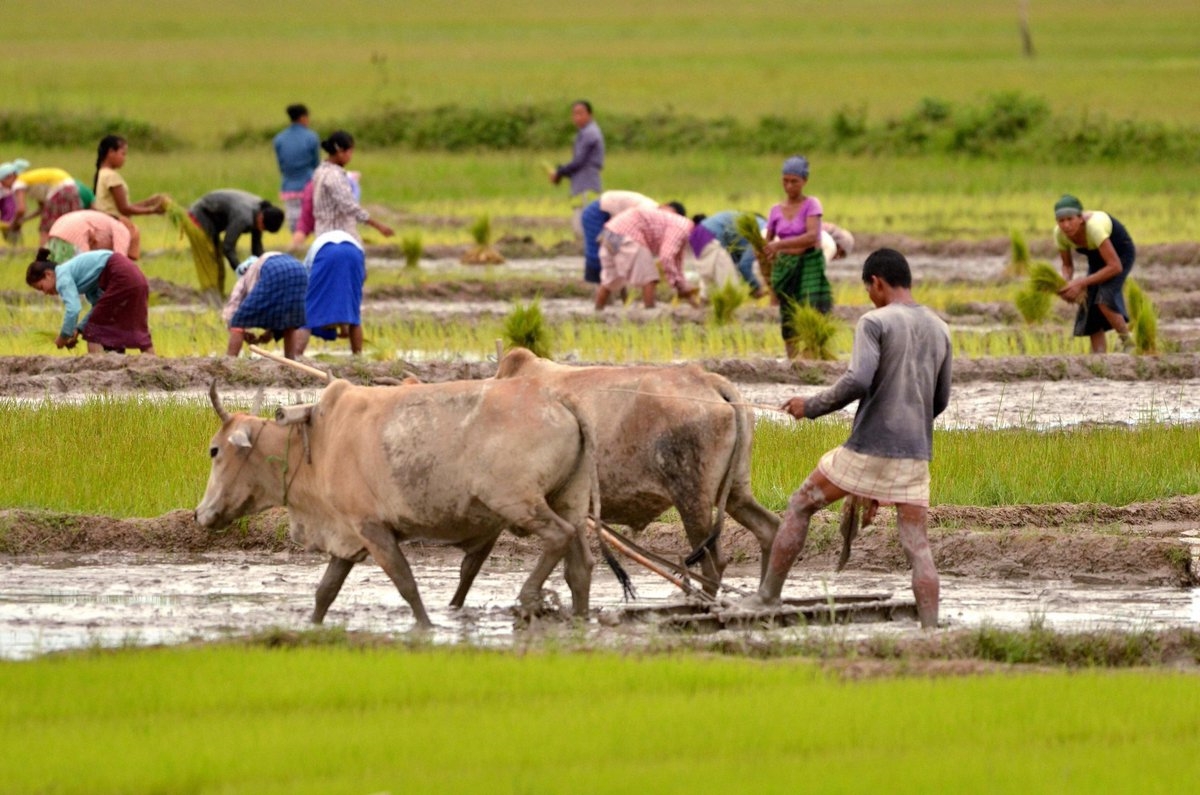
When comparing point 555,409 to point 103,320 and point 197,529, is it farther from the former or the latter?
point 103,320

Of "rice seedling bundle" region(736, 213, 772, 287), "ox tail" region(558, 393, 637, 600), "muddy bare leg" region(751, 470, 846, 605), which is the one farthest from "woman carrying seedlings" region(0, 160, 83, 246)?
"muddy bare leg" region(751, 470, 846, 605)

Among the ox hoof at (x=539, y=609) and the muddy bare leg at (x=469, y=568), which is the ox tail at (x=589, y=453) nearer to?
the ox hoof at (x=539, y=609)

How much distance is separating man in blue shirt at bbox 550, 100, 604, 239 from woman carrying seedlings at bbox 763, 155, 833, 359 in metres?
7.96

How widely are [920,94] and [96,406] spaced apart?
125 feet

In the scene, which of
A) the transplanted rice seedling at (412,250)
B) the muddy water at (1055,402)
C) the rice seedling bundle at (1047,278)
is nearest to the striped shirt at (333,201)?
the muddy water at (1055,402)

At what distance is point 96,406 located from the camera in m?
12.0

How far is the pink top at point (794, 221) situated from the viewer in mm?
13922

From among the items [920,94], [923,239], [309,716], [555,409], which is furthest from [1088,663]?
[920,94]

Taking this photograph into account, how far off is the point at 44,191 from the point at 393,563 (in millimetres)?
13218

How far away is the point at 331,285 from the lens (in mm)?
14133

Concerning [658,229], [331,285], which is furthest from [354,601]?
[658,229]

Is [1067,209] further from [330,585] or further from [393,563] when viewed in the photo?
[330,585]

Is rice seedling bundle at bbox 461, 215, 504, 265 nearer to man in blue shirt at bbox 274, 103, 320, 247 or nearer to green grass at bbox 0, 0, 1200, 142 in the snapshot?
man in blue shirt at bbox 274, 103, 320, 247

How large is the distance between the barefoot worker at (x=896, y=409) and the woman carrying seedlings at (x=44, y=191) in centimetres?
1125
